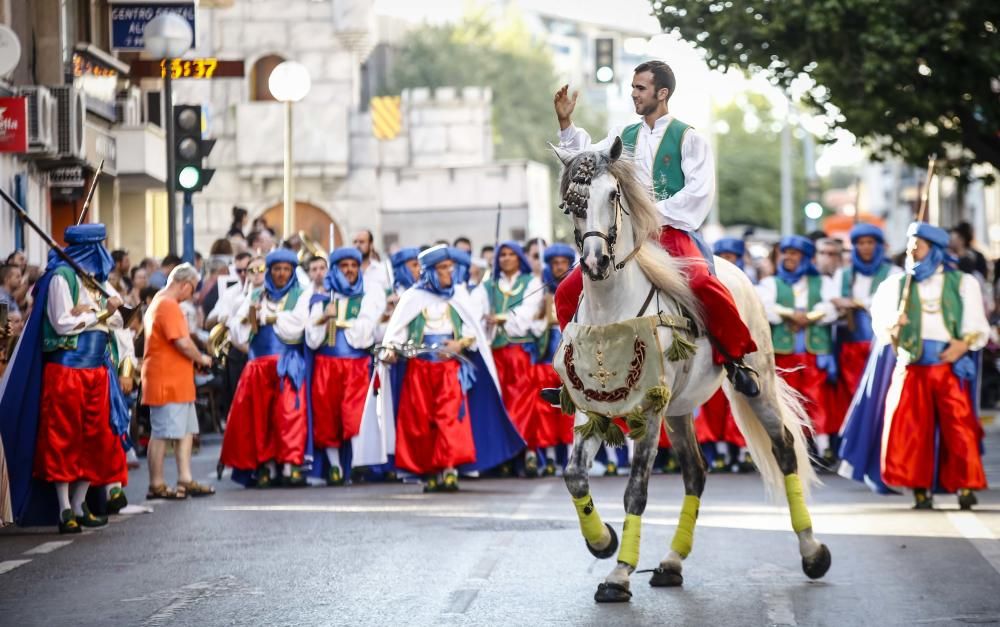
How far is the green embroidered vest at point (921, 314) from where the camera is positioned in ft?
49.2

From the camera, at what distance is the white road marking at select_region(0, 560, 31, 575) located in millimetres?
11953

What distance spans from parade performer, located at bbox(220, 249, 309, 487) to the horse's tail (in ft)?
23.3

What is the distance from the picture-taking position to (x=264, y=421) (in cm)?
1856

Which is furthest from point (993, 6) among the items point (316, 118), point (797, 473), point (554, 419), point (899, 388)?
point (316, 118)

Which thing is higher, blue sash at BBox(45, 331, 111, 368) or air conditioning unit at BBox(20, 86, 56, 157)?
air conditioning unit at BBox(20, 86, 56, 157)

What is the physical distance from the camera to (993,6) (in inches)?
911

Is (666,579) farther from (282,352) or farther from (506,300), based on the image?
(506,300)

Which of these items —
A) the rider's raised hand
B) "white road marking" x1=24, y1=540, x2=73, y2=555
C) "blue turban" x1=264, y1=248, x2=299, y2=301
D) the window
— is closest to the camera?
the rider's raised hand

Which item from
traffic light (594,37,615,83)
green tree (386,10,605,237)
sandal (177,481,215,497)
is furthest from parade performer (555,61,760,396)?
green tree (386,10,605,237)

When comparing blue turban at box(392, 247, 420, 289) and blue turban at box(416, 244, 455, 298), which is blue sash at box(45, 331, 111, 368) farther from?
blue turban at box(392, 247, 420, 289)

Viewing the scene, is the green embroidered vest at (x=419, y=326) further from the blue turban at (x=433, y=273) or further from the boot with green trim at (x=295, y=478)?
the boot with green trim at (x=295, y=478)

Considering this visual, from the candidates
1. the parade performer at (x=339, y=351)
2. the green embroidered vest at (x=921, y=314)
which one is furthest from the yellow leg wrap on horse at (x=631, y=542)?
the parade performer at (x=339, y=351)

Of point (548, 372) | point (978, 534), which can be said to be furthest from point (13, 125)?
point (978, 534)

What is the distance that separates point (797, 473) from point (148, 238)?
2971cm
